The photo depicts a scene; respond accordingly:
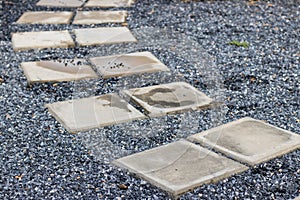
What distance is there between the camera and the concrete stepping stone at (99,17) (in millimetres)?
4504

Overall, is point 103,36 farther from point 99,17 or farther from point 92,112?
point 92,112

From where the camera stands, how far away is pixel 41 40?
400 centimetres

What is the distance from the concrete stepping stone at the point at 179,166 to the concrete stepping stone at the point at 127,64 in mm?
1011

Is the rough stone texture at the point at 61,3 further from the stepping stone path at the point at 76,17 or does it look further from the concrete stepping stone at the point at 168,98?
the concrete stepping stone at the point at 168,98

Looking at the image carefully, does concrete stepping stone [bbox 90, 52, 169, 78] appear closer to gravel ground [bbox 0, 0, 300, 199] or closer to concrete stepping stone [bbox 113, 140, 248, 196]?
gravel ground [bbox 0, 0, 300, 199]

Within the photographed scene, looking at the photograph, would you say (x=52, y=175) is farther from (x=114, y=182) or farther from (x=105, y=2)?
(x=105, y=2)

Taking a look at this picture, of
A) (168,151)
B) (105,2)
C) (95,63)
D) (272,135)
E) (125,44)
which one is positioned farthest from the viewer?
(105,2)

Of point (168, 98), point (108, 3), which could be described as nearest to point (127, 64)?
point (168, 98)

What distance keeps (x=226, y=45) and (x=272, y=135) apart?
1.51 meters

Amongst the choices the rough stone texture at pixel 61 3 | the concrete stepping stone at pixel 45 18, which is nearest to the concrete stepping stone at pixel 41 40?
the concrete stepping stone at pixel 45 18

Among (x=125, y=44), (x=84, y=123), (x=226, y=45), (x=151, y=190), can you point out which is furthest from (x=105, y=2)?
(x=151, y=190)

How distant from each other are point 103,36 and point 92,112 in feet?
4.55

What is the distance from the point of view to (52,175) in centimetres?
229

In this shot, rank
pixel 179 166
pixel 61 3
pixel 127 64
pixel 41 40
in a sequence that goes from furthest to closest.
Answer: pixel 61 3, pixel 41 40, pixel 127 64, pixel 179 166
